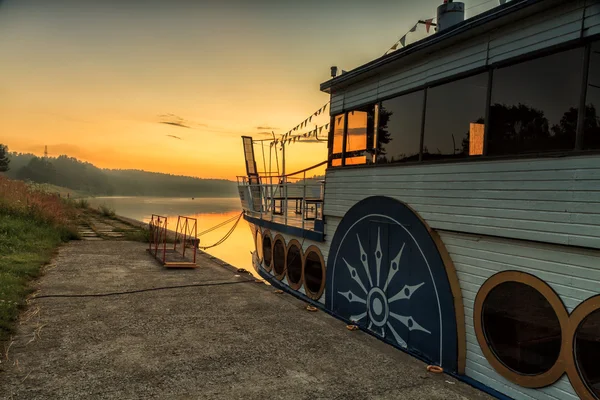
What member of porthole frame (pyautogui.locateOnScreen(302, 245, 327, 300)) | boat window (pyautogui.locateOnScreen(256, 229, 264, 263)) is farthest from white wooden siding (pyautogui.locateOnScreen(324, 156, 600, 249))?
boat window (pyautogui.locateOnScreen(256, 229, 264, 263))

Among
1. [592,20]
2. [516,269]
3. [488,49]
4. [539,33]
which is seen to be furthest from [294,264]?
[592,20]

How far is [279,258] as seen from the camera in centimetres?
1088

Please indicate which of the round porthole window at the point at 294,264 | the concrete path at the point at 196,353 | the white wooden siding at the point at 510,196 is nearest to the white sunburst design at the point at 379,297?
the concrete path at the point at 196,353

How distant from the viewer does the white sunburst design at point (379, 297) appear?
6.13 m

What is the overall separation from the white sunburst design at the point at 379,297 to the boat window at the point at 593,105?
9.11 feet

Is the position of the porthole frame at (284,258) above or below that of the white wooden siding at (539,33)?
below

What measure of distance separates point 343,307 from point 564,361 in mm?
4105

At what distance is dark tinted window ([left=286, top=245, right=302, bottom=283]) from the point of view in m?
9.60

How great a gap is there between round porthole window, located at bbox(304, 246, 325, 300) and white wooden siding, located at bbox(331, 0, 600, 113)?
3301 mm

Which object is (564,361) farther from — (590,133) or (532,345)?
(590,133)

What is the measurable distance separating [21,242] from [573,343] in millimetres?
14681

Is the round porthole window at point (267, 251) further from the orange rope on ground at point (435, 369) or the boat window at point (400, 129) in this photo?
the orange rope on ground at point (435, 369)

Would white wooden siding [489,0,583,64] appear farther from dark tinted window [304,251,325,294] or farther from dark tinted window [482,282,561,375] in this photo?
dark tinted window [304,251,325,294]

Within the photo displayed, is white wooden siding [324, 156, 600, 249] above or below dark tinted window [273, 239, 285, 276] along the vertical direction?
above
